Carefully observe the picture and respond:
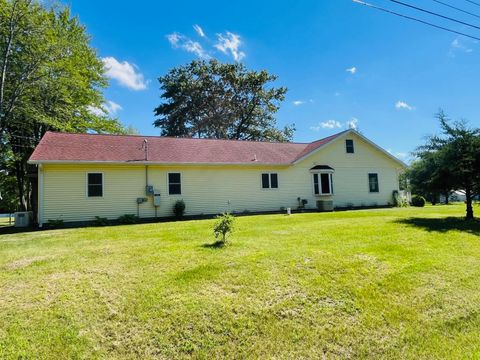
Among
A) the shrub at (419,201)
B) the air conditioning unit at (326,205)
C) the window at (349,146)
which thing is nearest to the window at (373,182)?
the window at (349,146)

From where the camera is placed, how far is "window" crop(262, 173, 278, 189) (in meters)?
17.4

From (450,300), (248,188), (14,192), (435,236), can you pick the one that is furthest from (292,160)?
(14,192)

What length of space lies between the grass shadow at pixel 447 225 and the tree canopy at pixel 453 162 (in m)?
1.10

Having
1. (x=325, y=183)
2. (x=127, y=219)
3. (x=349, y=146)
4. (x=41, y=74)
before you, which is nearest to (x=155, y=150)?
(x=127, y=219)

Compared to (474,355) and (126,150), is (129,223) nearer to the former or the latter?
(126,150)

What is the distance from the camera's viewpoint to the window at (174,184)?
15.2 meters

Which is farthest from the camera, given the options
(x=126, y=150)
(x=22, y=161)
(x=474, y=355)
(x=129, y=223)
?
(x=22, y=161)

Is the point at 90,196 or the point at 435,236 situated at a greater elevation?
the point at 90,196

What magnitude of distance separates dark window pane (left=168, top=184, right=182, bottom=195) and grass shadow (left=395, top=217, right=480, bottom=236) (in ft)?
34.1

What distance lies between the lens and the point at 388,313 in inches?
174

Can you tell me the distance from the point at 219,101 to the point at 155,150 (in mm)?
19623

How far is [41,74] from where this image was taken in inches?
650

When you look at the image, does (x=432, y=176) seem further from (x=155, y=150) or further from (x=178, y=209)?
(x=155, y=150)

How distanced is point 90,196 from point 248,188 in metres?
8.36
